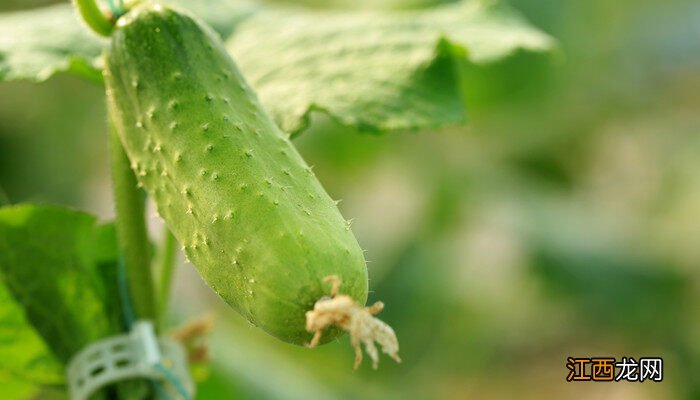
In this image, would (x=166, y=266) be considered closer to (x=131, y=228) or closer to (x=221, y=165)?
(x=131, y=228)

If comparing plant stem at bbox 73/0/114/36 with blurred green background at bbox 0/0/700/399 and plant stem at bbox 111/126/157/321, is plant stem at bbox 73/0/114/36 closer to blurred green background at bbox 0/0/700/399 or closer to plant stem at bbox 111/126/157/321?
plant stem at bbox 111/126/157/321

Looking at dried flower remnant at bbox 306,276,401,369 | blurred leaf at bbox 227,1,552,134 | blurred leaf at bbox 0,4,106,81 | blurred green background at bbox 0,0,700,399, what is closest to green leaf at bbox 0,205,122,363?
blurred leaf at bbox 0,4,106,81

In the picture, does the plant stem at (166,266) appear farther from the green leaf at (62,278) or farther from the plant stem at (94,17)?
the plant stem at (94,17)

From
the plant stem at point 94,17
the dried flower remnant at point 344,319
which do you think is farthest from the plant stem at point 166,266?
the dried flower remnant at point 344,319

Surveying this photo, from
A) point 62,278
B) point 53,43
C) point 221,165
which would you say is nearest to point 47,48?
point 53,43

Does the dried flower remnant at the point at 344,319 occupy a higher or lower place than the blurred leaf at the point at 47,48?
lower

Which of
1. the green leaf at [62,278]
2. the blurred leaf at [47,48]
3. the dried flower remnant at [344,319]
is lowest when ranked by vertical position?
the dried flower remnant at [344,319]

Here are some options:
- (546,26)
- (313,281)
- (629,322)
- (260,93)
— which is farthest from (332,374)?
(313,281)
